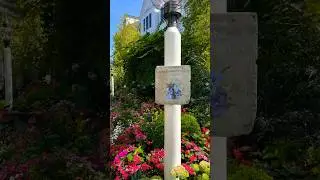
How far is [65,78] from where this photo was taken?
412cm

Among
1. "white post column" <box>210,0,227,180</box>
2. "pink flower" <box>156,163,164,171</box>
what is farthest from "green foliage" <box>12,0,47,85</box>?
"white post column" <box>210,0,227,180</box>

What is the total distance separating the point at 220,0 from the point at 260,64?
507mm

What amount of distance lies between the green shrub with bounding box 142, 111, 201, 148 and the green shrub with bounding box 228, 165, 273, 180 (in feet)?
6.42

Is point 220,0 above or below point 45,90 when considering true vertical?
above

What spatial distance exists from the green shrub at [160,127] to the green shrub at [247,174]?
196cm

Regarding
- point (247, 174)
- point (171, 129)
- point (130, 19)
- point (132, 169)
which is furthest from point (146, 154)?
point (247, 174)

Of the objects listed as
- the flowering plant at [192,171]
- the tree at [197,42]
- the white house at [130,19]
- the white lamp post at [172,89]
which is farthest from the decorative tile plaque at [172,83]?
the white house at [130,19]

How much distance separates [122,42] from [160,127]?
53.6 inches

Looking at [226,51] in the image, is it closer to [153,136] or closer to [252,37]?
[252,37]

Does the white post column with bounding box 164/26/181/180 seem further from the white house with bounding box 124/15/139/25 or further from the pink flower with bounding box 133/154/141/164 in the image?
the white house with bounding box 124/15/139/25

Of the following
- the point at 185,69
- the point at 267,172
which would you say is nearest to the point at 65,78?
the point at 185,69

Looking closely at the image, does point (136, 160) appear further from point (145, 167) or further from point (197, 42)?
point (197, 42)

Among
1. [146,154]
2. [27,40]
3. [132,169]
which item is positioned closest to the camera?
[27,40]

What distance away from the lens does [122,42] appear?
19.6 ft
